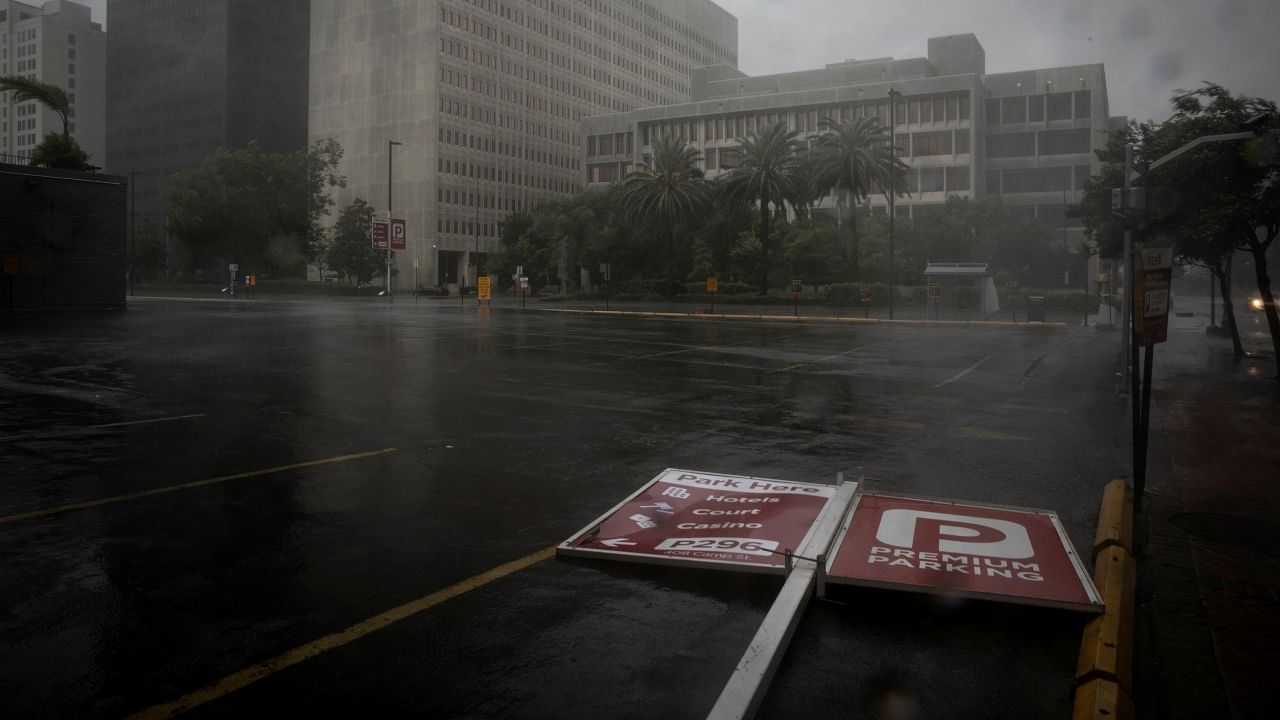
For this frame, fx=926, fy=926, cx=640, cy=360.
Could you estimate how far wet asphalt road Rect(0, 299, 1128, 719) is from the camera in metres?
4.16

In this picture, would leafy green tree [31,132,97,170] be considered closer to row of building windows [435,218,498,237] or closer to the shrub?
the shrub

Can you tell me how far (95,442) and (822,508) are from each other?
7891 mm

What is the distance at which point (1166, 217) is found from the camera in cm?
2173

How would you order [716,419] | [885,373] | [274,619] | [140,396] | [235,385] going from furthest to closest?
1. [885,373]
2. [235,385]
3. [140,396]
4. [716,419]
5. [274,619]

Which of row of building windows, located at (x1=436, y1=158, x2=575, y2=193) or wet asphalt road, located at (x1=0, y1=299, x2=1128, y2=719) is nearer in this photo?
wet asphalt road, located at (x1=0, y1=299, x2=1128, y2=719)

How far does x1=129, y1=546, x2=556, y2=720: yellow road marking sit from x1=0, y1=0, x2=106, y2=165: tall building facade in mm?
156371

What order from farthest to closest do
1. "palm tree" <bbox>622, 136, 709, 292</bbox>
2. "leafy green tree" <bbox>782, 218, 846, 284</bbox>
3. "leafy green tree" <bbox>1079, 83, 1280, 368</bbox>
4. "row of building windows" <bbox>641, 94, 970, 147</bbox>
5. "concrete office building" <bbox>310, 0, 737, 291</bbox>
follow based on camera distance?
"concrete office building" <bbox>310, 0, 737, 291</bbox>
"row of building windows" <bbox>641, 94, 970, 147</bbox>
"palm tree" <bbox>622, 136, 709, 292</bbox>
"leafy green tree" <bbox>782, 218, 846, 284</bbox>
"leafy green tree" <bbox>1079, 83, 1280, 368</bbox>

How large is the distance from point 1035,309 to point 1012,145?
65.2 metres

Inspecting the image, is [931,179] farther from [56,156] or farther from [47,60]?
[47,60]

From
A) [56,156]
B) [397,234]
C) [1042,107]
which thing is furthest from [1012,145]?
[56,156]

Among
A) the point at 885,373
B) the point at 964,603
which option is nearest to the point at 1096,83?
the point at 885,373

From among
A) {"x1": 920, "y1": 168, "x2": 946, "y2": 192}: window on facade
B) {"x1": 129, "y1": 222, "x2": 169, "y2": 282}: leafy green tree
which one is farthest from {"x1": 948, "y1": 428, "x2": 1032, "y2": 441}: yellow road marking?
{"x1": 129, "y1": 222, "x2": 169, "y2": 282}: leafy green tree

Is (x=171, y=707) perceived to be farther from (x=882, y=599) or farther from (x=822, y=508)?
(x=822, y=508)

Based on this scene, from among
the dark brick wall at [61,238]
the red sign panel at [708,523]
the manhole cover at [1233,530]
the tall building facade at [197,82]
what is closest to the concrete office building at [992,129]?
the dark brick wall at [61,238]
